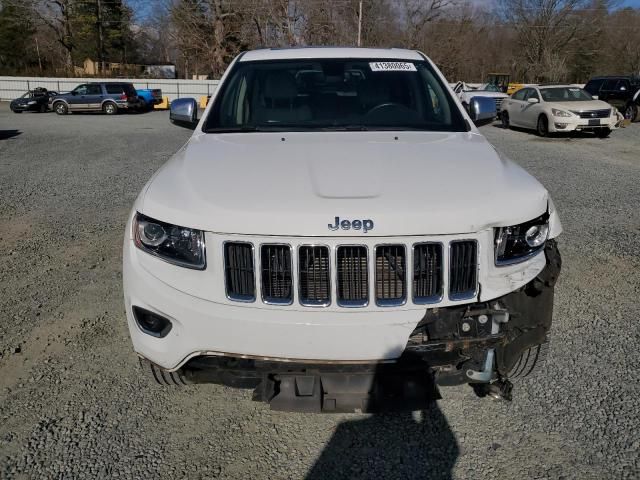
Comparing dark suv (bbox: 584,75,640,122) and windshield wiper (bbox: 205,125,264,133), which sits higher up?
windshield wiper (bbox: 205,125,264,133)

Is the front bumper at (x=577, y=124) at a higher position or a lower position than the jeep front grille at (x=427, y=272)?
lower

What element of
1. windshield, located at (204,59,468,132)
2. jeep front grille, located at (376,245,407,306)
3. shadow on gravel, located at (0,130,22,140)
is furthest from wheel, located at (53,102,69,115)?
jeep front grille, located at (376,245,407,306)

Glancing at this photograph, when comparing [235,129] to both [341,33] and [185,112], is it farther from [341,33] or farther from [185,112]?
[341,33]

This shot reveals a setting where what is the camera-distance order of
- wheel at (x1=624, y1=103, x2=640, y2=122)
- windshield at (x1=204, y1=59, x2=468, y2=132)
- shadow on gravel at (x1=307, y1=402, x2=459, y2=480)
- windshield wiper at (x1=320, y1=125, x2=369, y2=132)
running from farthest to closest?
wheel at (x1=624, y1=103, x2=640, y2=122), windshield at (x1=204, y1=59, x2=468, y2=132), windshield wiper at (x1=320, y1=125, x2=369, y2=132), shadow on gravel at (x1=307, y1=402, x2=459, y2=480)

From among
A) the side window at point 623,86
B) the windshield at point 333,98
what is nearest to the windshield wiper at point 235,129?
the windshield at point 333,98

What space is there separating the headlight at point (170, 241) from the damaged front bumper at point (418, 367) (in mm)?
422

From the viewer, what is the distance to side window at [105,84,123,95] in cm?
2834

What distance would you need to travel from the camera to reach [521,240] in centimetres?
246

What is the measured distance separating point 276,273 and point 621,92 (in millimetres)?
22769

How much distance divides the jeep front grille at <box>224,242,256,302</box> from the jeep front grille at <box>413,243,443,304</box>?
2.17 ft

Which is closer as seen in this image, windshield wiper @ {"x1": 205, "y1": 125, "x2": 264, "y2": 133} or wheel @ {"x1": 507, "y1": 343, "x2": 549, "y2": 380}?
wheel @ {"x1": 507, "y1": 343, "x2": 549, "y2": 380}

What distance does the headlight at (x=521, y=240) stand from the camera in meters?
2.38

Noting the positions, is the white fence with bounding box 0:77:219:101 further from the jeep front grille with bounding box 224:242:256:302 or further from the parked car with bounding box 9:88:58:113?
the jeep front grille with bounding box 224:242:256:302

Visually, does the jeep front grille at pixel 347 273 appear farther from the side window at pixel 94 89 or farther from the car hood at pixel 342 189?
the side window at pixel 94 89
